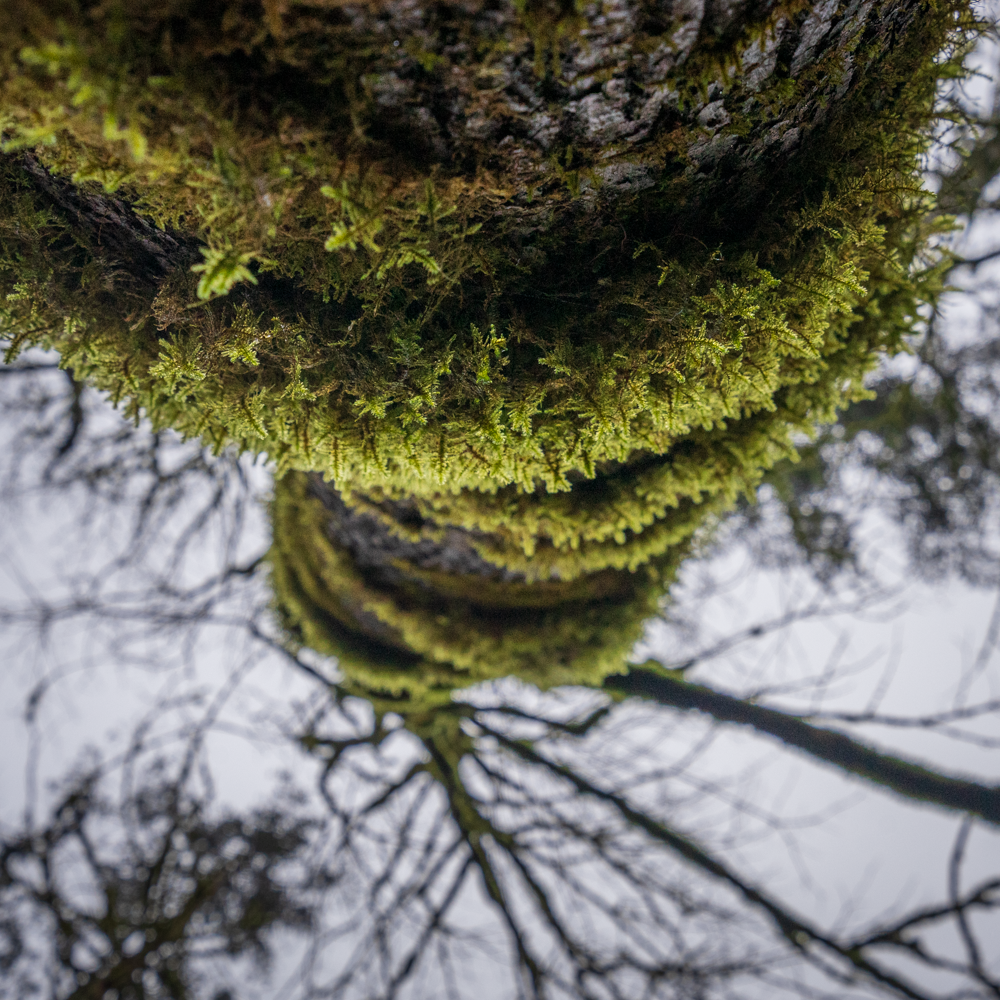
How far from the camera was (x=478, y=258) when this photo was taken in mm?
866

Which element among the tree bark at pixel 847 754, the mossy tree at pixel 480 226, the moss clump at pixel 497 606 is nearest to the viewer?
the mossy tree at pixel 480 226

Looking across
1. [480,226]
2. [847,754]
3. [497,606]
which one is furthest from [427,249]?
[847,754]

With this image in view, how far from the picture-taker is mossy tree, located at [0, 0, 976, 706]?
1.96 ft

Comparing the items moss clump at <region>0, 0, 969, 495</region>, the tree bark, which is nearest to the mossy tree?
moss clump at <region>0, 0, 969, 495</region>

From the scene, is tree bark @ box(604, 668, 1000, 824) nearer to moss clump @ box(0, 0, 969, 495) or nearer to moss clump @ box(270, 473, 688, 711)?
moss clump @ box(270, 473, 688, 711)

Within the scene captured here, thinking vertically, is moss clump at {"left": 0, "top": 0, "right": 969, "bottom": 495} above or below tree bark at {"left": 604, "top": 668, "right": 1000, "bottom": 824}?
above

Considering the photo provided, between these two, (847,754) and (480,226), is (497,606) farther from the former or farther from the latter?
(847,754)

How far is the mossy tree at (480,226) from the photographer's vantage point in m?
0.60

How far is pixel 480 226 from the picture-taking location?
804 millimetres

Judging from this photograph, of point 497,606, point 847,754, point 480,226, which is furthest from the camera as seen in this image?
point 847,754

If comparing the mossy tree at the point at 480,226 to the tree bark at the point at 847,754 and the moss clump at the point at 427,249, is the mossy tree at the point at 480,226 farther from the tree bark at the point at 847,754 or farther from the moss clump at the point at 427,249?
the tree bark at the point at 847,754

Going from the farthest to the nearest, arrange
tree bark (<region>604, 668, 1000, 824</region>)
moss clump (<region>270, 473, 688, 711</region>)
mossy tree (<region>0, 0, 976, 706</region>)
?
tree bark (<region>604, 668, 1000, 824</region>), moss clump (<region>270, 473, 688, 711</region>), mossy tree (<region>0, 0, 976, 706</region>)

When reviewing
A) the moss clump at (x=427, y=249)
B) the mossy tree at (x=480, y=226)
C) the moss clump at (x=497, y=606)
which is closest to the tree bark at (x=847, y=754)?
the moss clump at (x=497, y=606)

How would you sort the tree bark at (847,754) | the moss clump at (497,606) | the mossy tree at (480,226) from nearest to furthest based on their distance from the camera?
the mossy tree at (480,226) → the moss clump at (497,606) → the tree bark at (847,754)
